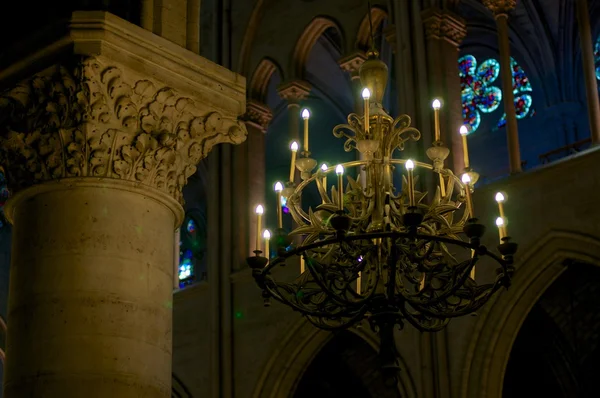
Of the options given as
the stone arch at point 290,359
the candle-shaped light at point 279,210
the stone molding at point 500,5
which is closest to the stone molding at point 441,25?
the stone molding at point 500,5

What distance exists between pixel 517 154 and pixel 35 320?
28.8ft

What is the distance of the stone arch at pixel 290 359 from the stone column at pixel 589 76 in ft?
13.8

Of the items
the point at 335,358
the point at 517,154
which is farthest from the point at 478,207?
the point at 335,358

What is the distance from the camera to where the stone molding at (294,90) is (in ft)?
52.3

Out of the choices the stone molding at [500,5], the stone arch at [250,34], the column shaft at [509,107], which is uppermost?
the stone arch at [250,34]

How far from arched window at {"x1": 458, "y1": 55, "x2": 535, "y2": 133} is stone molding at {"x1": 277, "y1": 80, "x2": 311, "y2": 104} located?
3847 mm

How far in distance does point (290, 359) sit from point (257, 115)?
398 centimetres

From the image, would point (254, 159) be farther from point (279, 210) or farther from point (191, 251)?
point (279, 210)

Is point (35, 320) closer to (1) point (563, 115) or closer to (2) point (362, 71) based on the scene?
(2) point (362, 71)

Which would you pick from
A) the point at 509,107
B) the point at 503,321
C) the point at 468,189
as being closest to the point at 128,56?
the point at 468,189

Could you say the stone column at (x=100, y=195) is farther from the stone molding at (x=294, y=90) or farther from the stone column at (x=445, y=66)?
the stone molding at (x=294, y=90)

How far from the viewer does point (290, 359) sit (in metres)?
14.3

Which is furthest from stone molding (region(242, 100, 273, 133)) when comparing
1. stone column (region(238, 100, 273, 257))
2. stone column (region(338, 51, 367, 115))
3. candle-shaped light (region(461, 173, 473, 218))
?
candle-shaped light (region(461, 173, 473, 218))

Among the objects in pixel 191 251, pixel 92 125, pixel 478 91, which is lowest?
pixel 92 125
